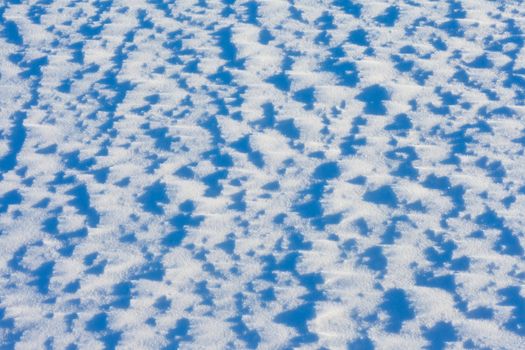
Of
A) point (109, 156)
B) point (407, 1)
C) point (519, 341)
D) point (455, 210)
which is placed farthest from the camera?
point (407, 1)

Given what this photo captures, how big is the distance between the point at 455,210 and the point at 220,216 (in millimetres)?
471

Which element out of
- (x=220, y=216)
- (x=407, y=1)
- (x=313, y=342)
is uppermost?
(x=407, y=1)

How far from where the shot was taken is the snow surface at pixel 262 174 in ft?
2.89

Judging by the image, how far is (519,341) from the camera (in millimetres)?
839

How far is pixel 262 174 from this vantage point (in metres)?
1.03

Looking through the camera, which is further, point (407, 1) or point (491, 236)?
point (407, 1)

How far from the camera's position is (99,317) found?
0.89m

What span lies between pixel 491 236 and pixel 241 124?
1.86 feet

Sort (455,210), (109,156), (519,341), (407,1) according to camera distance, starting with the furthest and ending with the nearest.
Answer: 1. (407,1)
2. (109,156)
3. (455,210)
4. (519,341)

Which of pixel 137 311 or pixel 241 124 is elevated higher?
pixel 241 124

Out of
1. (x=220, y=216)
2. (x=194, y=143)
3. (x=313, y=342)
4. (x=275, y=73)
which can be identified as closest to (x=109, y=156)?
(x=194, y=143)

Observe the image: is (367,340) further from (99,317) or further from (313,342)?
(99,317)

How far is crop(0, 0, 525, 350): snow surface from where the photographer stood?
0.88 metres

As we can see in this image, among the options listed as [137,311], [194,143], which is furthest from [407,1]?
[137,311]
